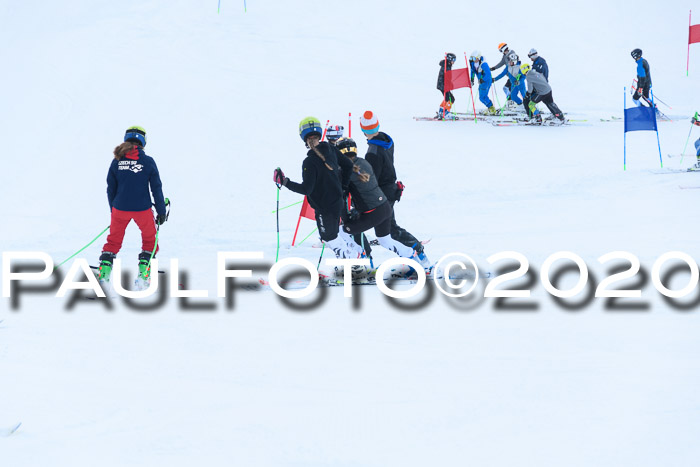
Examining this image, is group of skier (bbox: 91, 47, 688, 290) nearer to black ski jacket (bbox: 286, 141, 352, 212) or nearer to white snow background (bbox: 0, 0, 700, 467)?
black ski jacket (bbox: 286, 141, 352, 212)

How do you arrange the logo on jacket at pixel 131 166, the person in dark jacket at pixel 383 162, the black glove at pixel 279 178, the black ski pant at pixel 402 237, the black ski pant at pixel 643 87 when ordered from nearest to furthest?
the black glove at pixel 279 178, the logo on jacket at pixel 131 166, the person in dark jacket at pixel 383 162, the black ski pant at pixel 402 237, the black ski pant at pixel 643 87

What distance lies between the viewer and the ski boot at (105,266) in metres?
6.12

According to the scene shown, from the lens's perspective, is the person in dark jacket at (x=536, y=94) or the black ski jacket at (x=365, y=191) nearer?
the black ski jacket at (x=365, y=191)

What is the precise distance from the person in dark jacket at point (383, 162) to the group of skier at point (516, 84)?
8.18 m

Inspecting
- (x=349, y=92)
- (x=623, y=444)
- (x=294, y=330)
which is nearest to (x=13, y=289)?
(x=294, y=330)

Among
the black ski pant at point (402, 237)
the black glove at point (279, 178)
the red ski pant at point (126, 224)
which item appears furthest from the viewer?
the black ski pant at point (402, 237)

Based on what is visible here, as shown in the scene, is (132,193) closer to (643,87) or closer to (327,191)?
(327,191)

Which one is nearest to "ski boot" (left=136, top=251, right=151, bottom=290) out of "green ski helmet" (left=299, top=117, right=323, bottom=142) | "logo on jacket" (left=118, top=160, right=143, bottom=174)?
"logo on jacket" (left=118, top=160, right=143, bottom=174)

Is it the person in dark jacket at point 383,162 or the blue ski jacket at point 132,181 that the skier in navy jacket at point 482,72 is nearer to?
the person in dark jacket at point 383,162

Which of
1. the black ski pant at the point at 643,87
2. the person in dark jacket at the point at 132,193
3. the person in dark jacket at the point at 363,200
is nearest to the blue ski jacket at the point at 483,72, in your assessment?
the black ski pant at the point at 643,87

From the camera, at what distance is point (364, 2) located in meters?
24.7

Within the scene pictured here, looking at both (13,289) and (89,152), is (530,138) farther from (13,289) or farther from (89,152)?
(13,289)

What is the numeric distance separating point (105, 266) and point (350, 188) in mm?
2106

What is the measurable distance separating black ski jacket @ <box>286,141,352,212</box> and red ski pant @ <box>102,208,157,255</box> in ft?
4.18
